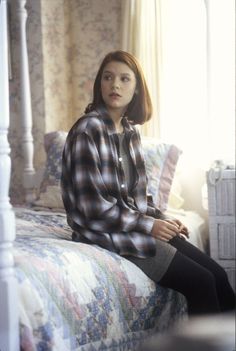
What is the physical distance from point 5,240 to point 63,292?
0.20 metres

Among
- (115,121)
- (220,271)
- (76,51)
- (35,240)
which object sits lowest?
(220,271)

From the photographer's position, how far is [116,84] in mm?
1565

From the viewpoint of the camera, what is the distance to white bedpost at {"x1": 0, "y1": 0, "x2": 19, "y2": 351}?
1.12 meters

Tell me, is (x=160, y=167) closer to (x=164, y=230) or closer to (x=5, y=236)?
(x=164, y=230)

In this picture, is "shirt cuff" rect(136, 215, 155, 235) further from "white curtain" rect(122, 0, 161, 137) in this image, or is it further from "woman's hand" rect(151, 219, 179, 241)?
"white curtain" rect(122, 0, 161, 137)

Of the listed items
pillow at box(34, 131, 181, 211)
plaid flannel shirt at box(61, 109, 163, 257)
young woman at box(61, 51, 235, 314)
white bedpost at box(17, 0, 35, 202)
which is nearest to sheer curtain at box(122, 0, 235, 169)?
pillow at box(34, 131, 181, 211)

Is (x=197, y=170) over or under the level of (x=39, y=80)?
under

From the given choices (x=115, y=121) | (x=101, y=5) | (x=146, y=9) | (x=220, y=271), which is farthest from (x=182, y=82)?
(x=220, y=271)

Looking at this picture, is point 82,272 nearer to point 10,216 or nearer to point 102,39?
point 10,216

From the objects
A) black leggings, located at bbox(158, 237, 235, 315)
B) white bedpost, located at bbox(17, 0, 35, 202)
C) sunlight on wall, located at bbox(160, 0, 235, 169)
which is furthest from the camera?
white bedpost, located at bbox(17, 0, 35, 202)

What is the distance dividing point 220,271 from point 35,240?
52 centimetres

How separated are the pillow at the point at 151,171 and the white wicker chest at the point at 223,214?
0.17 metres

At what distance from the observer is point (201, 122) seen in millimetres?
2375

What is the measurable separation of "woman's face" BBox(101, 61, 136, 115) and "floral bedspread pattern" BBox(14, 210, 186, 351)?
41 centimetres
